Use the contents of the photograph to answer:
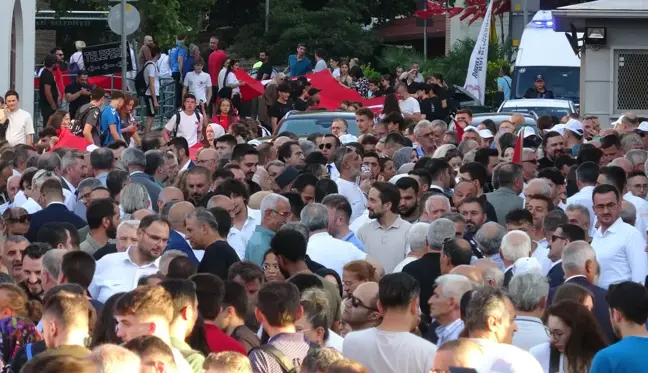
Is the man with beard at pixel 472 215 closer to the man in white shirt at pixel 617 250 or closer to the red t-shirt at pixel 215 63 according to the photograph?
the man in white shirt at pixel 617 250

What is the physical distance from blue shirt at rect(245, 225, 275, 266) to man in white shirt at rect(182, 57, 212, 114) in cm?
1717

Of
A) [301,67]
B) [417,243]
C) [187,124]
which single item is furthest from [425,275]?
[301,67]

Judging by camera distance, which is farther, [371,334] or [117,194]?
[117,194]

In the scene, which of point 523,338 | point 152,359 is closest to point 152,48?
point 523,338

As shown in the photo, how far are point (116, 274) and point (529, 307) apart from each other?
3.07 meters

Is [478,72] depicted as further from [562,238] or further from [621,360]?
[621,360]

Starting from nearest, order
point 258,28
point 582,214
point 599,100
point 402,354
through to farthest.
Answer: point 402,354, point 582,214, point 599,100, point 258,28

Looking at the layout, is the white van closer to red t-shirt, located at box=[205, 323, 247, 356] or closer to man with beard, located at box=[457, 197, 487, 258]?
man with beard, located at box=[457, 197, 487, 258]

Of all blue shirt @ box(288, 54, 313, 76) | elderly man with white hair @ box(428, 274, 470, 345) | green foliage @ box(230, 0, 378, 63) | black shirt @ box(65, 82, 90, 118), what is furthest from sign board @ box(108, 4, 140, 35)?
green foliage @ box(230, 0, 378, 63)

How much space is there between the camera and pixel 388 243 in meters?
12.6

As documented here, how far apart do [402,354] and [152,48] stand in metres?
23.5

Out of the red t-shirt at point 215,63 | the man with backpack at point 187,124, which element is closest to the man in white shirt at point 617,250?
the man with backpack at point 187,124

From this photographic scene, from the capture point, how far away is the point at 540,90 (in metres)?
32.0

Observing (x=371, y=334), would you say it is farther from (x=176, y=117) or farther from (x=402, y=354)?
(x=176, y=117)
